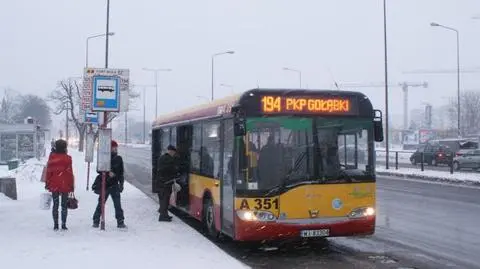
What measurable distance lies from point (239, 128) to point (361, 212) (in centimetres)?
258

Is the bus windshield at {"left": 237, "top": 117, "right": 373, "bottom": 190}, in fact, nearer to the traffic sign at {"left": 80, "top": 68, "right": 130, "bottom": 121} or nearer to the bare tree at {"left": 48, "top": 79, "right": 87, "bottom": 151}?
the traffic sign at {"left": 80, "top": 68, "right": 130, "bottom": 121}

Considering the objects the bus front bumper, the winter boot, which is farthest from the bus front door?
the winter boot

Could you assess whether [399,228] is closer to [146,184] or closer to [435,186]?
[435,186]

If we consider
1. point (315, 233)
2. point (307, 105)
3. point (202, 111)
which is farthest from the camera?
point (202, 111)

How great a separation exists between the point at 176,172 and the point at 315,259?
15.5 ft

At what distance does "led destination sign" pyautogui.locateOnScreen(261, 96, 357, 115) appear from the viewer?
409 inches

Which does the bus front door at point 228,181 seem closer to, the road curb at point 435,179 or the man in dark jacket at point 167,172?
the man in dark jacket at point 167,172

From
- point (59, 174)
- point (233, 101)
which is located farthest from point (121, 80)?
point (233, 101)

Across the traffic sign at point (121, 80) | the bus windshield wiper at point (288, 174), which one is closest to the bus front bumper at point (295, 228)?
the bus windshield wiper at point (288, 174)

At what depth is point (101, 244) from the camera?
10172 mm

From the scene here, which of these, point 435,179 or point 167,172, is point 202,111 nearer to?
point 167,172

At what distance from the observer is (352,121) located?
424 inches

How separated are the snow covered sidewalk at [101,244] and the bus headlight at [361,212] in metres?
2.36

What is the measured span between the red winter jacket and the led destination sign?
12.8 feet
